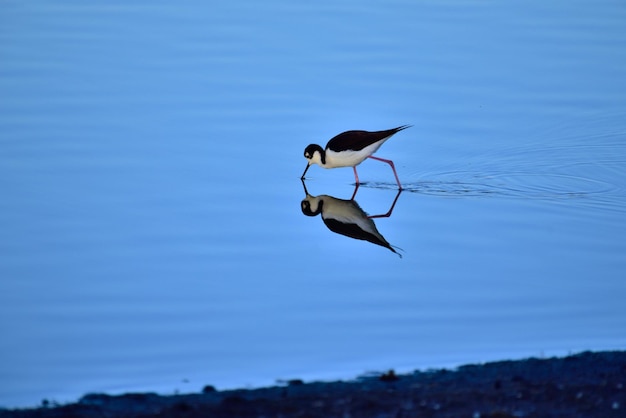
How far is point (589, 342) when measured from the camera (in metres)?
8.02

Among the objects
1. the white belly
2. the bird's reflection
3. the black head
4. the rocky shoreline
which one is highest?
the black head

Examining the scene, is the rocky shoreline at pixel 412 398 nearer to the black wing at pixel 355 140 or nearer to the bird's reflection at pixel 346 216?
the bird's reflection at pixel 346 216

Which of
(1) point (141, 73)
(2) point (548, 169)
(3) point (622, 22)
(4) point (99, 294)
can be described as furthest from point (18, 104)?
(3) point (622, 22)

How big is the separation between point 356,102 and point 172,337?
6438mm

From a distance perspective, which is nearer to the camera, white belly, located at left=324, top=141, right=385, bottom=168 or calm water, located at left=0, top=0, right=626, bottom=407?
calm water, located at left=0, top=0, right=626, bottom=407

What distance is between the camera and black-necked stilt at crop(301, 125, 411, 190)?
1192cm

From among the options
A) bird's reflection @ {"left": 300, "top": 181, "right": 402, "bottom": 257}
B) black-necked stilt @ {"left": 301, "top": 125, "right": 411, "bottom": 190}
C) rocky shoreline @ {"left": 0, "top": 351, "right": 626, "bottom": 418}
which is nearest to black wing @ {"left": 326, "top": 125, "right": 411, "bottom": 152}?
black-necked stilt @ {"left": 301, "top": 125, "right": 411, "bottom": 190}

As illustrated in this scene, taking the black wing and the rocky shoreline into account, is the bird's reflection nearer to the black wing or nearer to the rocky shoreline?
the black wing

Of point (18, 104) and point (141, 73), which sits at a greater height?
point (141, 73)

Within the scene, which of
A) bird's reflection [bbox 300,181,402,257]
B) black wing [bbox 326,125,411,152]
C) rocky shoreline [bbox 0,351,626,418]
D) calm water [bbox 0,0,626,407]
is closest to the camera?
rocky shoreline [bbox 0,351,626,418]

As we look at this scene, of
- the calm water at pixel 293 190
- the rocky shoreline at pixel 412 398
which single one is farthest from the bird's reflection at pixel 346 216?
the rocky shoreline at pixel 412 398

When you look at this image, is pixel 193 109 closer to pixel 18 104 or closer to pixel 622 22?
pixel 18 104

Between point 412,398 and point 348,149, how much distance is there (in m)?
5.65

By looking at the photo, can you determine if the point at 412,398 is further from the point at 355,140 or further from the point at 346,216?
the point at 355,140
